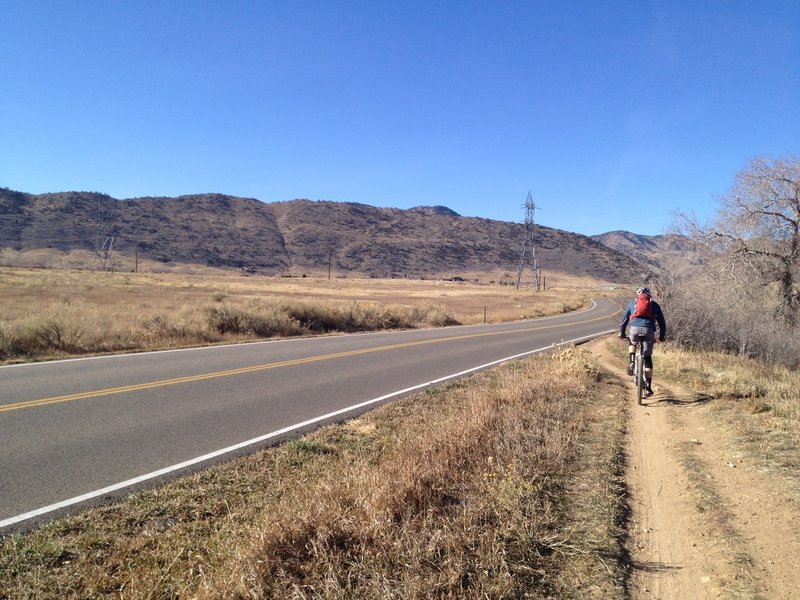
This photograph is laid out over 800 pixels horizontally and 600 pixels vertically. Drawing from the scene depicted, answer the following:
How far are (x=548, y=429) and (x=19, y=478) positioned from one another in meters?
5.71

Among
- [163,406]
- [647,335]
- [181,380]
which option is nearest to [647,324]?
[647,335]

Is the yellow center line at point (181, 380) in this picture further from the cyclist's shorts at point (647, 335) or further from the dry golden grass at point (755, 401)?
the dry golden grass at point (755, 401)

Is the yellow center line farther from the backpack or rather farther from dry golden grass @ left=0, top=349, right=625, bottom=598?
the backpack

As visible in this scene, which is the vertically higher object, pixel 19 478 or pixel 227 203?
pixel 227 203

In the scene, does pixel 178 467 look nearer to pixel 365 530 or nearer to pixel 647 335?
Result: pixel 365 530

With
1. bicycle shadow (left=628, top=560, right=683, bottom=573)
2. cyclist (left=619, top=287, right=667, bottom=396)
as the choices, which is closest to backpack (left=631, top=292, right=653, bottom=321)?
cyclist (left=619, top=287, right=667, bottom=396)

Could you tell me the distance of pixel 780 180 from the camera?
51.4 feet

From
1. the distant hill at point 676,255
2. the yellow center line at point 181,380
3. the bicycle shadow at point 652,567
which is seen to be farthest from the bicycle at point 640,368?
the distant hill at point 676,255

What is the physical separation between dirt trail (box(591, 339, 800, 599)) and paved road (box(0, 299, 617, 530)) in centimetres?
421

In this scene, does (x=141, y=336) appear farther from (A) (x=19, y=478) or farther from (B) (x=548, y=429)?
(B) (x=548, y=429)

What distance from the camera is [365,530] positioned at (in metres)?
3.54

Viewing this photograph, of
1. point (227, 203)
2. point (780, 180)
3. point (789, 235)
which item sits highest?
point (227, 203)

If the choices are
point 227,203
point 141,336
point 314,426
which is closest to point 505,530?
point 314,426

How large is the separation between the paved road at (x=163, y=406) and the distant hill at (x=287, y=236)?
86.5 meters
